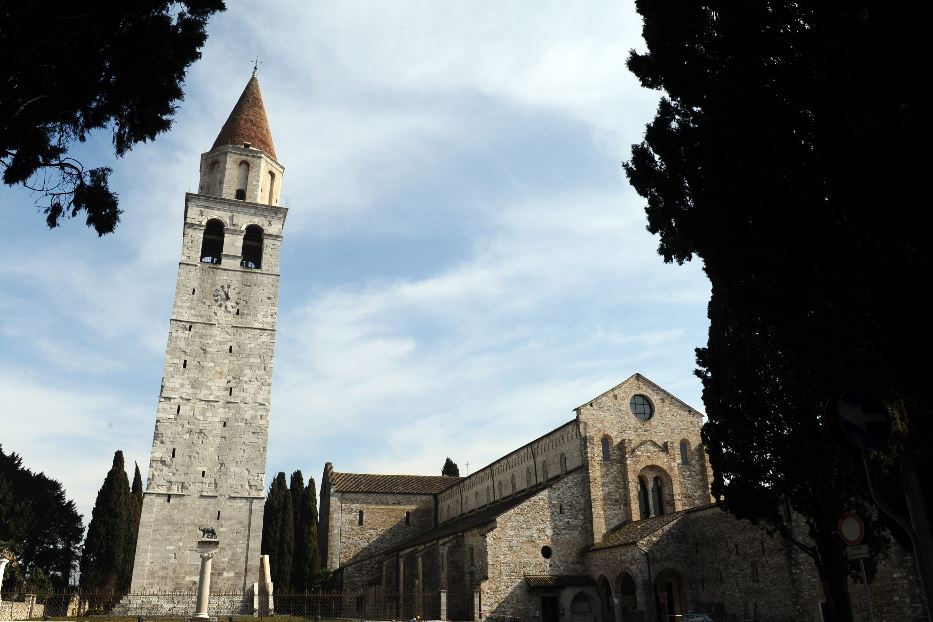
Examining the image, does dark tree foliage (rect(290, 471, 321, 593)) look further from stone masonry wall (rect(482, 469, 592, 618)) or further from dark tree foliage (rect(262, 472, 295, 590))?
stone masonry wall (rect(482, 469, 592, 618))

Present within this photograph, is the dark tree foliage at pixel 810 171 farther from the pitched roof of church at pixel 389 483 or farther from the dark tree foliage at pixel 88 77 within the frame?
the pitched roof of church at pixel 389 483

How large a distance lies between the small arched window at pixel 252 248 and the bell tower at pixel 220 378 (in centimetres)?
6

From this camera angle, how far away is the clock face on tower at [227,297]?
32.8 metres

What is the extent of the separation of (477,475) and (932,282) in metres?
35.3

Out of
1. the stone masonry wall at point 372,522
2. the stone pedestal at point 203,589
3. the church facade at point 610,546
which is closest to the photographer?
the church facade at point 610,546

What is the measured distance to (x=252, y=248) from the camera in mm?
35344

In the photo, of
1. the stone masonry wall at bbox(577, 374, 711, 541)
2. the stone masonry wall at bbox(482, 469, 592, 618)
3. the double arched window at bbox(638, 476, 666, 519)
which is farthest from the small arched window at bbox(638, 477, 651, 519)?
the stone masonry wall at bbox(482, 469, 592, 618)

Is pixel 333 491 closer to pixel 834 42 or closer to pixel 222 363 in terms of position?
pixel 222 363

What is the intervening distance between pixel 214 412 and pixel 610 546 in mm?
18490

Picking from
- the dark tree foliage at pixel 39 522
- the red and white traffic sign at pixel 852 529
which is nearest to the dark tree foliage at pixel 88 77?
the red and white traffic sign at pixel 852 529

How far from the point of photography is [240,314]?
32.9 metres

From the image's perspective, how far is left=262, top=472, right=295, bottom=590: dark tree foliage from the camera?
4122 centimetres

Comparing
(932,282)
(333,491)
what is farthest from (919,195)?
(333,491)

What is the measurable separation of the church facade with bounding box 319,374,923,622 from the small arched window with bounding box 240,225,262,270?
55.6ft
